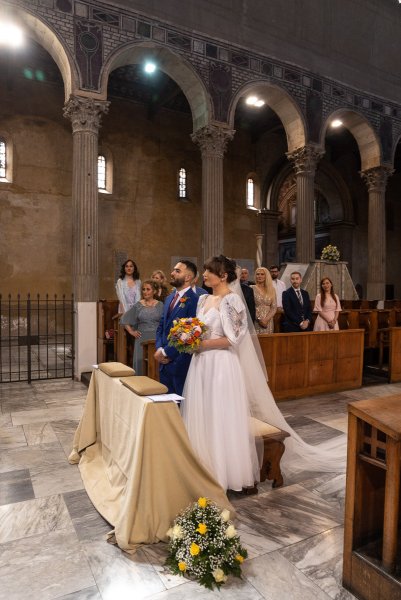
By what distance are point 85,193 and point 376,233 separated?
9.94 meters

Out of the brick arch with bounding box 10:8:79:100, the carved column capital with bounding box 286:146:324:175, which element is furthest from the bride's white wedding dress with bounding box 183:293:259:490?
the carved column capital with bounding box 286:146:324:175

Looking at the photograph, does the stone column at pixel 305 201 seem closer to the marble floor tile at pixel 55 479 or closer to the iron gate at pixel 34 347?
the iron gate at pixel 34 347

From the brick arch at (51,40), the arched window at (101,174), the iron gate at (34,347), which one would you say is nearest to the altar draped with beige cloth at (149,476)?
the iron gate at (34,347)

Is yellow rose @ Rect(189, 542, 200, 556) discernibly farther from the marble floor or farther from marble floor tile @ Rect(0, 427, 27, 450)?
marble floor tile @ Rect(0, 427, 27, 450)

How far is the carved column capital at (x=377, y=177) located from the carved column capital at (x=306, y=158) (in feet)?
8.92

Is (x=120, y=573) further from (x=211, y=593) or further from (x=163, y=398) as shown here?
(x=163, y=398)

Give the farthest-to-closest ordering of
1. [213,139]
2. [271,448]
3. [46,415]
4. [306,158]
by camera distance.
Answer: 1. [306,158]
2. [213,139]
3. [46,415]
4. [271,448]

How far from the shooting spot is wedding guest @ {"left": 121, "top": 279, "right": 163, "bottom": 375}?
550 cm

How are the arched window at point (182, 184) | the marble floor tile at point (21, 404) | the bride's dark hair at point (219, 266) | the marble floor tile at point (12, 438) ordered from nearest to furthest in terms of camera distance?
the bride's dark hair at point (219, 266)
the marble floor tile at point (12, 438)
the marble floor tile at point (21, 404)
the arched window at point (182, 184)

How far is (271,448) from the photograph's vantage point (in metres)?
3.55

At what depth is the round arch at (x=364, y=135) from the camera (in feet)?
45.3

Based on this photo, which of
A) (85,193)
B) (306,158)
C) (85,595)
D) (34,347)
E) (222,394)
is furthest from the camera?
(306,158)

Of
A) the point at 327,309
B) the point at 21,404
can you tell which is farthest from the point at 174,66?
the point at 21,404

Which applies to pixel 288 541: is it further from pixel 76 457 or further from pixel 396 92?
pixel 396 92
